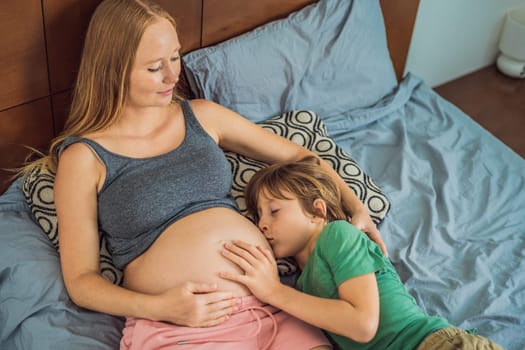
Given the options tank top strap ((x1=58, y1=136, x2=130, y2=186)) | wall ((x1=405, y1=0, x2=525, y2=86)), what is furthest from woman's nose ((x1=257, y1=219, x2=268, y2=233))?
wall ((x1=405, y1=0, x2=525, y2=86))

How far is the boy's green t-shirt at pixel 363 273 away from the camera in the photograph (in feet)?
5.02

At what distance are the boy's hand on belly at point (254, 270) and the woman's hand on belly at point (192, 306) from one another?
6 centimetres

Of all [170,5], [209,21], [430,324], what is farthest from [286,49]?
[430,324]

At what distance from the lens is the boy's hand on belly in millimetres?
1562

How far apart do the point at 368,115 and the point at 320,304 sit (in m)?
1.01

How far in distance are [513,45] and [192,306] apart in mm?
2281

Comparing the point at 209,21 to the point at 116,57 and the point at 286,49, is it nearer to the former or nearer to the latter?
the point at 286,49

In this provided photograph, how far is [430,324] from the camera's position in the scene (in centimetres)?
154

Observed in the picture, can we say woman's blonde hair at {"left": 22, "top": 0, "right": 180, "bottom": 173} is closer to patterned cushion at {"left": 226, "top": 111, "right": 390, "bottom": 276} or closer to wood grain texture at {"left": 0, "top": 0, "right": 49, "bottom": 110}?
wood grain texture at {"left": 0, "top": 0, "right": 49, "bottom": 110}

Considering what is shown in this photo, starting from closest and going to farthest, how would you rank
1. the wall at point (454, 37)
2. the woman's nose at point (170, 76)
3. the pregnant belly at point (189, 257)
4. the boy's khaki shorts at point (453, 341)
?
the boy's khaki shorts at point (453, 341) < the pregnant belly at point (189, 257) < the woman's nose at point (170, 76) < the wall at point (454, 37)

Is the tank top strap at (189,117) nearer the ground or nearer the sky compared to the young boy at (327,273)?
nearer the sky

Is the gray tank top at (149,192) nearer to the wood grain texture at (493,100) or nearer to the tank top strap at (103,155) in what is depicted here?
the tank top strap at (103,155)

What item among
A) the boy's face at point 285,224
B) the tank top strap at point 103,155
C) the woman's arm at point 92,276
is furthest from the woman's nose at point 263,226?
the tank top strap at point 103,155

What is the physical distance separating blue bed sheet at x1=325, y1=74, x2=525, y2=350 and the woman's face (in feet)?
2.49
